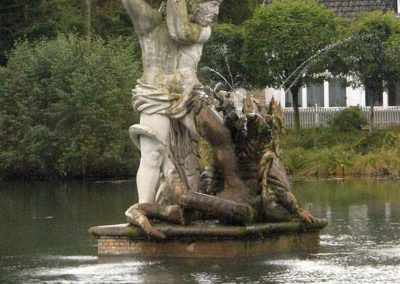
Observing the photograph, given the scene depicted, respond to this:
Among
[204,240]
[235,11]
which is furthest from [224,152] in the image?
[235,11]

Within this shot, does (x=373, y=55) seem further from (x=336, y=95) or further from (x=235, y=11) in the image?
(x=235, y=11)

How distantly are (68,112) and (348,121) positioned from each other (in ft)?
28.5

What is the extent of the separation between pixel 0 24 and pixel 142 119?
123ft

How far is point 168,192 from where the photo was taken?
2034 centimetres

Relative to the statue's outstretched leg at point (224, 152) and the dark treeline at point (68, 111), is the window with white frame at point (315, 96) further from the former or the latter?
the statue's outstretched leg at point (224, 152)

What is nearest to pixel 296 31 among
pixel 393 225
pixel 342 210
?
pixel 342 210

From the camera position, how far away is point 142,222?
1919 cm

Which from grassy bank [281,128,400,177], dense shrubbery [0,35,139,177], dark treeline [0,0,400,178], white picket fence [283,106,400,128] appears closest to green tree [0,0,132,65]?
→ dark treeline [0,0,400,178]

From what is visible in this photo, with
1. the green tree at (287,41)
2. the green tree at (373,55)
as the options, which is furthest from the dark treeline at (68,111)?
the green tree at (373,55)

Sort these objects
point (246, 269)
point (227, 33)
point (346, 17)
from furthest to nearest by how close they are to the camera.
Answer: point (346, 17) → point (227, 33) → point (246, 269)

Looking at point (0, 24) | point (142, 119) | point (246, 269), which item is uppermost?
point (0, 24)

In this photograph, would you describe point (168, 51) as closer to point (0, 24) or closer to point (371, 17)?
point (371, 17)

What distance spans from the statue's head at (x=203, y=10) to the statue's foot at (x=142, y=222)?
264 centimetres

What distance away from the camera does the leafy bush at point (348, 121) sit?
49.9 metres
